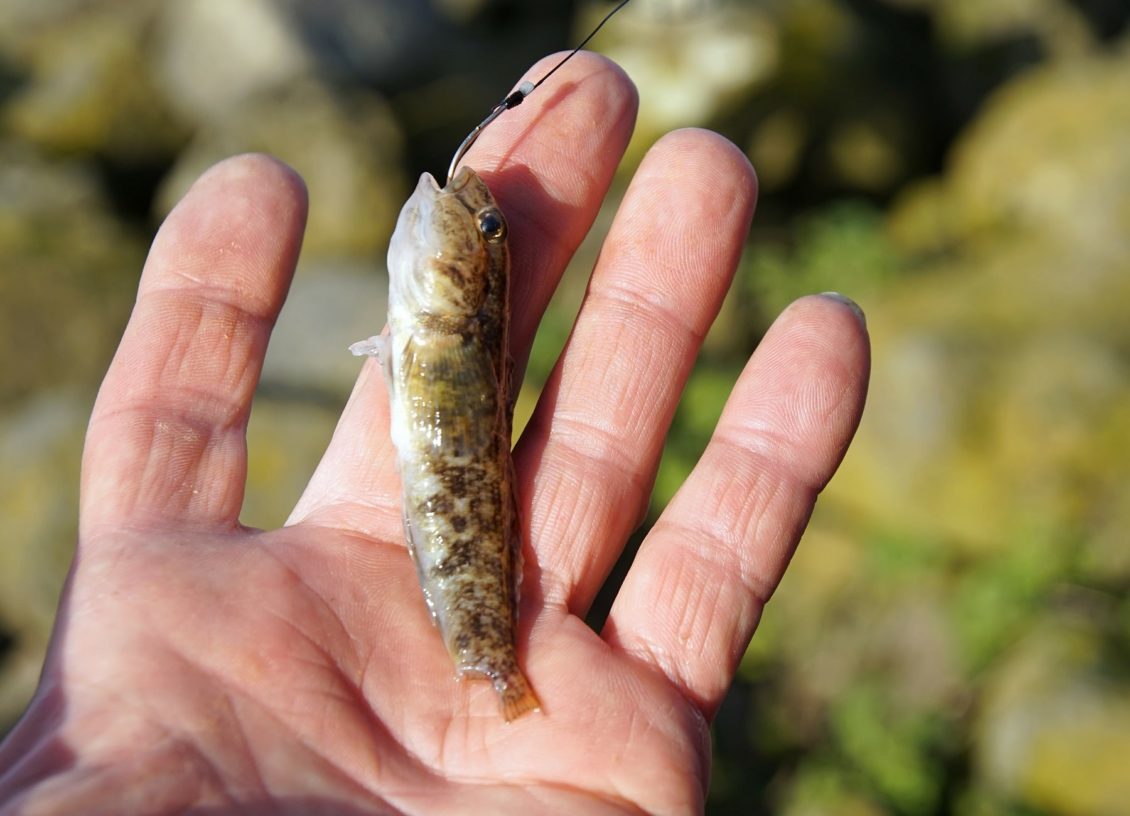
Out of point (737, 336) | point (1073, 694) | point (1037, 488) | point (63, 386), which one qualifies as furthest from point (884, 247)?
point (63, 386)

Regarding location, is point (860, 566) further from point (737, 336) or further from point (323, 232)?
point (323, 232)

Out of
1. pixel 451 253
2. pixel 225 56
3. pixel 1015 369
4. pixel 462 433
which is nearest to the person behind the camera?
pixel 462 433

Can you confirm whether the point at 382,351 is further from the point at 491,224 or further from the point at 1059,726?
the point at 1059,726

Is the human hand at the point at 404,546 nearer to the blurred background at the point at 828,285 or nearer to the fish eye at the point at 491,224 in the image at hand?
the fish eye at the point at 491,224

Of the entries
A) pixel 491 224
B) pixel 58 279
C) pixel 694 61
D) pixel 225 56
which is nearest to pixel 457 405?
pixel 491 224

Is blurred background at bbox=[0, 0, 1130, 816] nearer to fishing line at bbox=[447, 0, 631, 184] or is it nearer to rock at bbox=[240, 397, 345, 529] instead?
rock at bbox=[240, 397, 345, 529]
